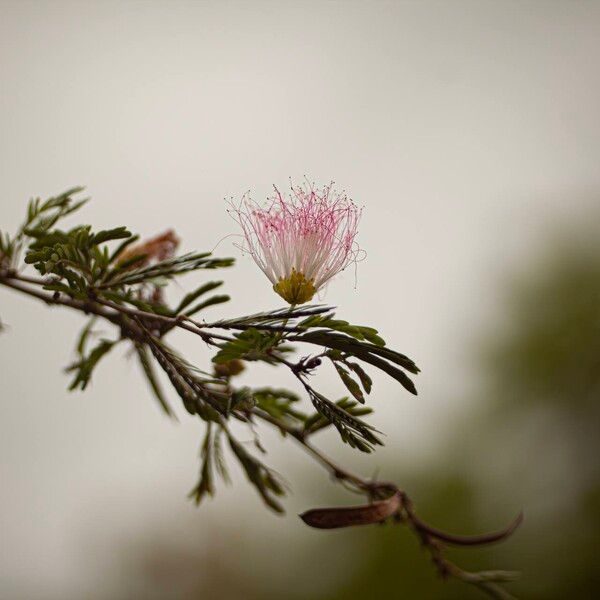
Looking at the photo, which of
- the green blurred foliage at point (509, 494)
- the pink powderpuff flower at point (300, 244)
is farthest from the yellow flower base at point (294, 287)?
the green blurred foliage at point (509, 494)

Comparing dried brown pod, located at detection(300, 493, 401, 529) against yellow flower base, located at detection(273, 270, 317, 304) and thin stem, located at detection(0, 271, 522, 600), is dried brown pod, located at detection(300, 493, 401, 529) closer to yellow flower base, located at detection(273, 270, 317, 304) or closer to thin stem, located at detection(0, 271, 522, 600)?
thin stem, located at detection(0, 271, 522, 600)

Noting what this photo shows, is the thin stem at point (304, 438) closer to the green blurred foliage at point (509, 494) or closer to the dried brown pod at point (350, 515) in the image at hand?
the dried brown pod at point (350, 515)

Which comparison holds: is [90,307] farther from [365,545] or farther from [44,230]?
[365,545]

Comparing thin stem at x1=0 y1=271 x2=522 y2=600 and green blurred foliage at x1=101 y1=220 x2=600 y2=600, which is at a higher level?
thin stem at x1=0 y1=271 x2=522 y2=600

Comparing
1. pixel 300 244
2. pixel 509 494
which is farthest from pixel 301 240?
pixel 509 494

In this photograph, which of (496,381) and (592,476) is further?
(496,381)

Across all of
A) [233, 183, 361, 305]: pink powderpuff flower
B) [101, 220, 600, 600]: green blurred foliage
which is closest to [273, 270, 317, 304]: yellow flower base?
[233, 183, 361, 305]: pink powderpuff flower

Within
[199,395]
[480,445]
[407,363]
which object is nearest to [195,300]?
[199,395]

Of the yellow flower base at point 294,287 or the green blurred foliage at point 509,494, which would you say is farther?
the green blurred foliage at point 509,494

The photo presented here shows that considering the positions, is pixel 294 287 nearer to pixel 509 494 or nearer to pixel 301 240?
pixel 301 240

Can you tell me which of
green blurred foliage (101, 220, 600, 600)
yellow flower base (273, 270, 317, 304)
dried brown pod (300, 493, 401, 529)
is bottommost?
green blurred foliage (101, 220, 600, 600)

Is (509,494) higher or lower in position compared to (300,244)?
lower
